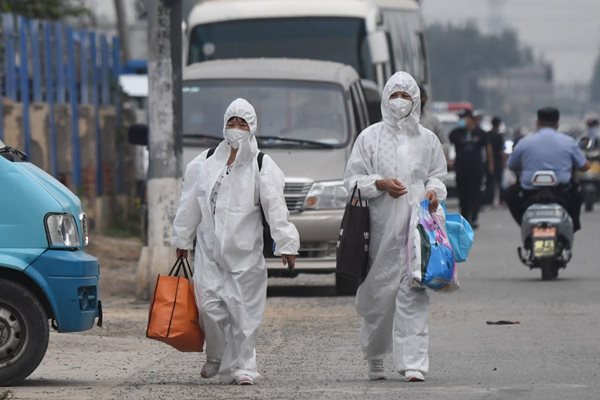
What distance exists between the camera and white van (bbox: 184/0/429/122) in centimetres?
2292

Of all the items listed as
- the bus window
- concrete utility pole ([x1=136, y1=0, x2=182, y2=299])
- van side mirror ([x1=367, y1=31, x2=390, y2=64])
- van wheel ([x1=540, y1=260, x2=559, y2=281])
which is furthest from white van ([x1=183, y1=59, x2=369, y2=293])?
the bus window

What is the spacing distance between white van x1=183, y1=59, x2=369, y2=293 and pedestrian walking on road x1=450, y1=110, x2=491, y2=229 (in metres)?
8.03

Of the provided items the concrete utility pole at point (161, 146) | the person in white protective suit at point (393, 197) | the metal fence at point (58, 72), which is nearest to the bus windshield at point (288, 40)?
the metal fence at point (58, 72)

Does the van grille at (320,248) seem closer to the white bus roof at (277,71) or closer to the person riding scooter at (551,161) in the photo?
the white bus roof at (277,71)

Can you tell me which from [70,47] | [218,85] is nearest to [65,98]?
[70,47]

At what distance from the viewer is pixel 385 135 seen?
10875 millimetres

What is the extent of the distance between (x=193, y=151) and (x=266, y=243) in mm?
6654

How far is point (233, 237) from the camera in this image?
10445 millimetres

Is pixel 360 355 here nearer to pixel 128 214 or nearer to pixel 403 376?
pixel 403 376

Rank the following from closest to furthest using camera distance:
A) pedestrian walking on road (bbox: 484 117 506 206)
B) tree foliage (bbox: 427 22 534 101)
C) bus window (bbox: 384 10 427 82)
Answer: bus window (bbox: 384 10 427 82) → pedestrian walking on road (bbox: 484 117 506 206) → tree foliage (bbox: 427 22 534 101)

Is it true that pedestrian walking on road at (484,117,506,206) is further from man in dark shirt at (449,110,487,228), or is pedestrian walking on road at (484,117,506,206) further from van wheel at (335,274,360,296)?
van wheel at (335,274,360,296)

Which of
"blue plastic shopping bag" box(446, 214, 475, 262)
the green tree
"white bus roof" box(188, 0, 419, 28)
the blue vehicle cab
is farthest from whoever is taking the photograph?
the green tree

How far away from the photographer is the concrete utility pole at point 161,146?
53.7 feet

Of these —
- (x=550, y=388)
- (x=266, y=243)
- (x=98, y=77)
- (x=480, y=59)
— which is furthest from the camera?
(x=480, y=59)
